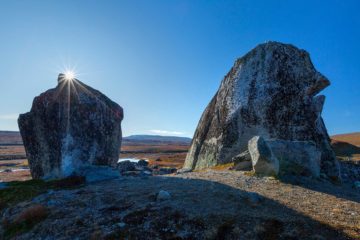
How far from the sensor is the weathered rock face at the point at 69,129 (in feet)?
68.8

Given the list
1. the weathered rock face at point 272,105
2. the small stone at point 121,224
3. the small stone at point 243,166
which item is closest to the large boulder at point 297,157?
the small stone at point 243,166

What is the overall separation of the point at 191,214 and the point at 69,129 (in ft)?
49.1

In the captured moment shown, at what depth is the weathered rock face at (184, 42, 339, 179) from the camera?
23188 mm

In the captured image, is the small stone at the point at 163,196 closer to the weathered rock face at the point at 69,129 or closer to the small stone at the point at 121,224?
the small stone at the point at 121,224

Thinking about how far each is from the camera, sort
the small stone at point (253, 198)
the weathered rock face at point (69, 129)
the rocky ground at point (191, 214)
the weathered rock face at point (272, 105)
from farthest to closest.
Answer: the weathered rock face at point (272, 105) → the weathered rock face at point (69, 129) → the small stone at point (253, 198) → the rocky ground at point (191, 214)

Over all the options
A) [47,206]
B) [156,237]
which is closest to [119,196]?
[47,206]

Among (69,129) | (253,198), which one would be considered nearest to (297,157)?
(253,198)

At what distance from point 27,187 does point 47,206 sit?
6.26 m

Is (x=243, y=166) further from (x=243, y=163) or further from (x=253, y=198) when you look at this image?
(x=253, y=198)

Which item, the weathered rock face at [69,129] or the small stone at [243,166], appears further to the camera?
the weathered rock face at [69,129]

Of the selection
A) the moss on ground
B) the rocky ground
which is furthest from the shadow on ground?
the moss on ground

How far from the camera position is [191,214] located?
9781mm

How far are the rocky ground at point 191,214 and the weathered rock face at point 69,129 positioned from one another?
6658 millimetres

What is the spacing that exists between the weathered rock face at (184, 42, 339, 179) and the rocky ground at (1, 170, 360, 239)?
Result: 922cm
